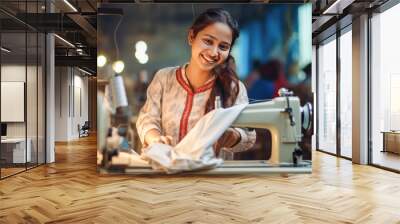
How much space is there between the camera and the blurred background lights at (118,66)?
5.54 m

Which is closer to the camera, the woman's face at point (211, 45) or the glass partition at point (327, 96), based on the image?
the woman's face at point (211, 45)

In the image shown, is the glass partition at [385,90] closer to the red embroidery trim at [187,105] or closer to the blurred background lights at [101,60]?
the red embroidery trim at [187,105]

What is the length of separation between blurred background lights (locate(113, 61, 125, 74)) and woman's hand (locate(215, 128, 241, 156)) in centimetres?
170

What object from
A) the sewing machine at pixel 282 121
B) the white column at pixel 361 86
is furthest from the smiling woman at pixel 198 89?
the white column at pixel 361 86

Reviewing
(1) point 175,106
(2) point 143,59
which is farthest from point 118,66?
(1) point 175,106

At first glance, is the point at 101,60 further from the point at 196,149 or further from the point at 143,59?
the point at 196,149

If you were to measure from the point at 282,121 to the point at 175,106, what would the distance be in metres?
1.48

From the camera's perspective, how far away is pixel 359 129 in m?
7.05

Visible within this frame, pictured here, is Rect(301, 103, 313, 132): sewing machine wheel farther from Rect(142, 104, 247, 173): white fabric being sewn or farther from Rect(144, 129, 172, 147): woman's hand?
Rect(144, 129, 172, 147): woman's hand

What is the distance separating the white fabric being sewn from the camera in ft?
17.7

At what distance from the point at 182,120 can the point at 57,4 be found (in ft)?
10.4

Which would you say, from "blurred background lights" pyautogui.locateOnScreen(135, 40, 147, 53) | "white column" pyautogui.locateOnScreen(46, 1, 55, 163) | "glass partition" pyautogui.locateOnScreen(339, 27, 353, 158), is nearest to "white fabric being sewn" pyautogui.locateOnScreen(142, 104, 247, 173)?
"blurred background lights" pyautogui.locateOnScreen(135, 40, 147, 53)

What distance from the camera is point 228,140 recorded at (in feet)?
17.9

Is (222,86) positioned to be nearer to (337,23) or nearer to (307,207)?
(307,207)
